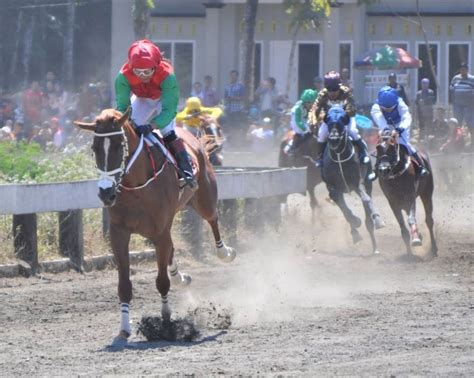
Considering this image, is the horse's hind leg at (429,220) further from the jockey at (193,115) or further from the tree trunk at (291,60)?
the tree trunk at (291,60)

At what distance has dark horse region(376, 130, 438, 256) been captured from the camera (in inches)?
675

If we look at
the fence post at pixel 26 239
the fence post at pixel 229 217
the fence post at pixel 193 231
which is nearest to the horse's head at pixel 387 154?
the fence post at pixel 229 217

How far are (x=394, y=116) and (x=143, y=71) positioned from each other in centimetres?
698

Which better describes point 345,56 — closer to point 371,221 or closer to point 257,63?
point 257,63

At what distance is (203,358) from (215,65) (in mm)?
28603

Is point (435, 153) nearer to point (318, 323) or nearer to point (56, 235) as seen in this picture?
point (56, 235)

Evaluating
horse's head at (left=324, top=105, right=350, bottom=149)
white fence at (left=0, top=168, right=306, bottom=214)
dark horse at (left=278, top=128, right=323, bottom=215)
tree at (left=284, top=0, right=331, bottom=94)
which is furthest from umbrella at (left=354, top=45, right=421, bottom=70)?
white fence at (left=0, top=168, right=306, bottom=214)

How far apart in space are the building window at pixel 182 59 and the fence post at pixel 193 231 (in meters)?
22.2

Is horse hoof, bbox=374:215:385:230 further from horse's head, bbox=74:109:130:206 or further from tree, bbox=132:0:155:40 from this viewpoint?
tree, bbox=132:0:155:40

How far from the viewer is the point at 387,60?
34.6 m

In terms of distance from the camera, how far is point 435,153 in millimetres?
27328

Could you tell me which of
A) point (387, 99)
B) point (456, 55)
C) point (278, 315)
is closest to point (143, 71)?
point (278, 315)

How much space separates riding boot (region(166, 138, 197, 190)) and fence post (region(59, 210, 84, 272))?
313 cm

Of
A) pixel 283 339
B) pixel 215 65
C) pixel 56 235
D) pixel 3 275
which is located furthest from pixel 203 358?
pixel 215 65
